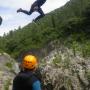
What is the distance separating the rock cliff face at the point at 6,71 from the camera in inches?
710

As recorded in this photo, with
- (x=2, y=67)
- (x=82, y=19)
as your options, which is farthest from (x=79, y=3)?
(x=2, y=67)

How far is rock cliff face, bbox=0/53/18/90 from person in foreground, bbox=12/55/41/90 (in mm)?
8752

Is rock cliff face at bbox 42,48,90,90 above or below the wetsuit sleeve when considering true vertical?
above

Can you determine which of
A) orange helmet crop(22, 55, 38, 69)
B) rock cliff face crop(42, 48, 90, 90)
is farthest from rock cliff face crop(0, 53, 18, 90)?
orange helmet crop(22, 55, 38, 69)

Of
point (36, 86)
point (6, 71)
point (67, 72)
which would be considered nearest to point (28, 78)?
point (36, 86)

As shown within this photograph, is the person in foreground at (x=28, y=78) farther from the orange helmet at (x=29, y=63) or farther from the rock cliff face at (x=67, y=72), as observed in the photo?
the rock cliff face at (x=67, y=72)

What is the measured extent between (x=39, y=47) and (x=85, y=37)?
2147 millimetres

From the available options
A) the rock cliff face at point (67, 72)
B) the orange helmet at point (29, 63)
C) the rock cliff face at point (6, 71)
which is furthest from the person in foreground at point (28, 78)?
the rock cliff face at point (6, 71)

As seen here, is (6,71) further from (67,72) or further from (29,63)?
(29,63)

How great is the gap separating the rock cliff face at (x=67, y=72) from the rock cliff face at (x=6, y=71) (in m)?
1.39

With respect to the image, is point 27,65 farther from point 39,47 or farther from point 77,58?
point 39,47

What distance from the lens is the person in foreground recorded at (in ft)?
29.3

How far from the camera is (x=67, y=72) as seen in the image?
17.9 meters

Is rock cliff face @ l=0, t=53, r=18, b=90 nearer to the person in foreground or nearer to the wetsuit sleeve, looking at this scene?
the person in foreground
